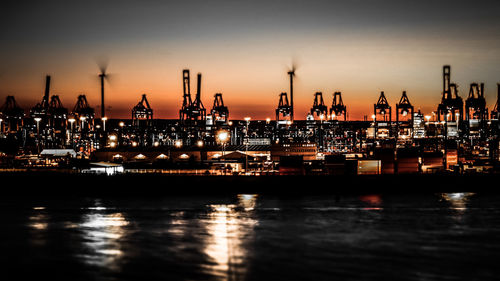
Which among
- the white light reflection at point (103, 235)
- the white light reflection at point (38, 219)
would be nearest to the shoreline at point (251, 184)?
the white light reflection at point (103, 235)

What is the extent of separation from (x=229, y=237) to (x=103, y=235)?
754 centimetres

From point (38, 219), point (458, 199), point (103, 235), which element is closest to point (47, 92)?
point (38, 219)

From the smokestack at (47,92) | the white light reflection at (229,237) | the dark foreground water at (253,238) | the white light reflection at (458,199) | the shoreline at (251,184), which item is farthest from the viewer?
the smokestack at (47,92)

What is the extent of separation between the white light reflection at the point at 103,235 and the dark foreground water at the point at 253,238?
74mm

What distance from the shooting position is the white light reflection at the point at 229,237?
21766 millimetres

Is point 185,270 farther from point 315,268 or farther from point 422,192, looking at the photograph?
point 422,192

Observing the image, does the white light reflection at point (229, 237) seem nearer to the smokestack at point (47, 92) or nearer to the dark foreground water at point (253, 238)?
the dark foreground water at point (253, 238)

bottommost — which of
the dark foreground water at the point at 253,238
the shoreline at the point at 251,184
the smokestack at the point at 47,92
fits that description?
the dark foreground water at the point at 253,238

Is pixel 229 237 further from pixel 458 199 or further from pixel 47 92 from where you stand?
pixel 47 92

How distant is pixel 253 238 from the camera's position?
95.8 feet

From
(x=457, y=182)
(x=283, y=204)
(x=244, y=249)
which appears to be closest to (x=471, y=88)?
(x=457, y=182)

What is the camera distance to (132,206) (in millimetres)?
43188

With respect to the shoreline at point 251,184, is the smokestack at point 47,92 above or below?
above

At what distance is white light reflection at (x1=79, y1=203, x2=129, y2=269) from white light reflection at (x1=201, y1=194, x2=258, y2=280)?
4.64m
